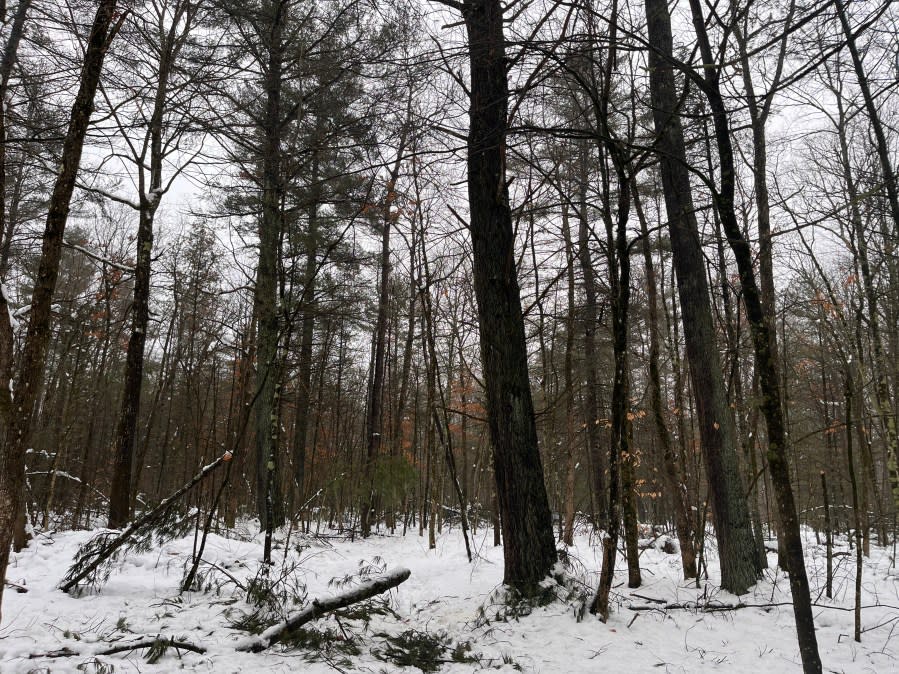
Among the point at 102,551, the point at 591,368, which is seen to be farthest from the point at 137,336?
the point at 591,368

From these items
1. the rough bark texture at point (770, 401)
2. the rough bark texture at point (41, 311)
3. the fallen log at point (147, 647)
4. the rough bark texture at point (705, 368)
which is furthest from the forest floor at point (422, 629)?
the rough bark texture at point (770, 401)

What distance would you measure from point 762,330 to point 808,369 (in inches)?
568

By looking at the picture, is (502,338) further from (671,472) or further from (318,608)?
(318,608)

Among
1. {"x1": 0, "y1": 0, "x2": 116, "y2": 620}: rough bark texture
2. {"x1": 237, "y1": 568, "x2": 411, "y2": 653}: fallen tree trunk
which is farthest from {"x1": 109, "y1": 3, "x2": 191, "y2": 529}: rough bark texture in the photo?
{"x1": 237, "y1": 568, "x2": 411, "y2": 653}: fallen tree trunk

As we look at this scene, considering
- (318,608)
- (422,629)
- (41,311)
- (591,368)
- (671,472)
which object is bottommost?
(422,629)

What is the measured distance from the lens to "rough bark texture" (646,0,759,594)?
16.6ft

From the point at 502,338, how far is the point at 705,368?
8.05 ft

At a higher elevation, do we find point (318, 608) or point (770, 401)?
point (770, 401)

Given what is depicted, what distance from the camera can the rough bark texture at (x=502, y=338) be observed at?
14.8 ft

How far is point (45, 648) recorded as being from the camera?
2.97 metres

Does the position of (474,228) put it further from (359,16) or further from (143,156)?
(143,156)

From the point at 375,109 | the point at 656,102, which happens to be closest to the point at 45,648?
the point at 375,109

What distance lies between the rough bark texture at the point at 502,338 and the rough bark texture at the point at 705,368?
5.59ft

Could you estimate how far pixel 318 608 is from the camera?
3.54 metres
